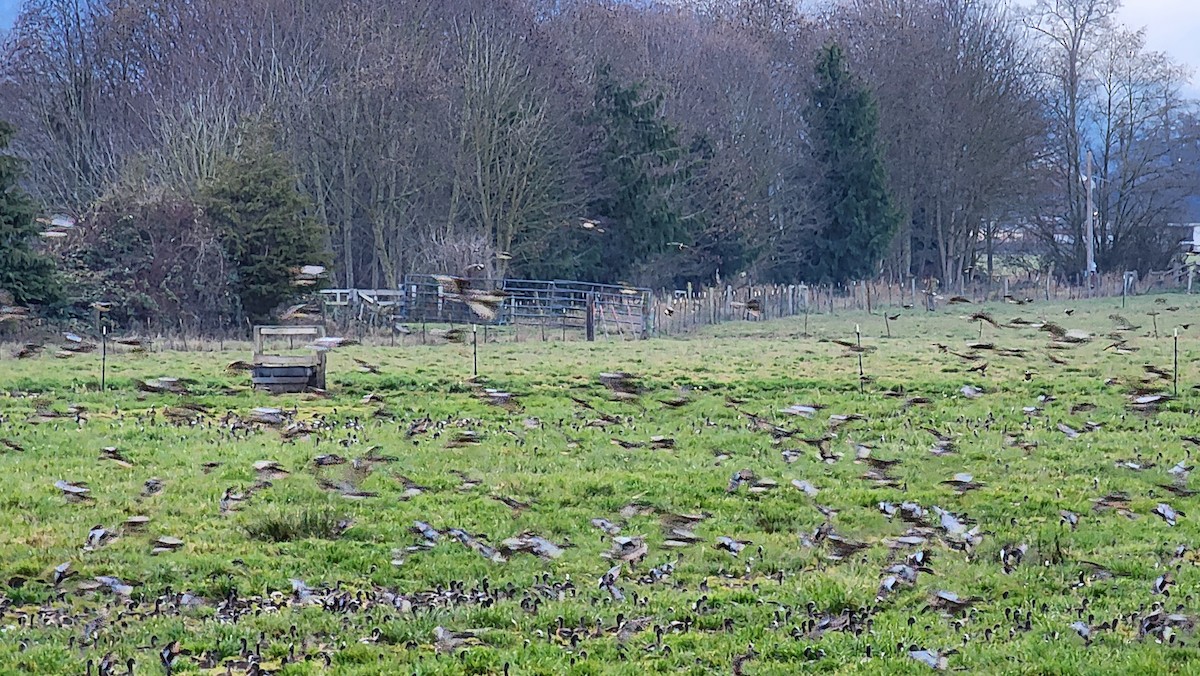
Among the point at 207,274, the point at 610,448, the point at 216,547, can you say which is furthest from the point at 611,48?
the point at 216,547

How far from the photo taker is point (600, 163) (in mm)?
40500

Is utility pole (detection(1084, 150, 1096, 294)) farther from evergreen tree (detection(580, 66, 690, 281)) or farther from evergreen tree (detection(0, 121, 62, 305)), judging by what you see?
evergreen tree (detection(0, 121, 62, 305))

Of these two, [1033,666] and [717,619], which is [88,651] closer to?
[717,619]

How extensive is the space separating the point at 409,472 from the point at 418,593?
3.12m

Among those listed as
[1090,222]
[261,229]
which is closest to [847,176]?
[1090,222]

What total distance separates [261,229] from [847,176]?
24.0 metres

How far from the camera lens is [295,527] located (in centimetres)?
755

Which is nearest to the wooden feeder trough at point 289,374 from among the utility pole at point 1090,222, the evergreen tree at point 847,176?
the evergreen tree at point 847,176

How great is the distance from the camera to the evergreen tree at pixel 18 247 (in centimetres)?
2316

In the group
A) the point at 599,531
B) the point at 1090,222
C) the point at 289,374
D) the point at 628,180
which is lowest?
the point at 599,531

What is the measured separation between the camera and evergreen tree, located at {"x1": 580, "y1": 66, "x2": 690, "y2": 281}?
40031mm

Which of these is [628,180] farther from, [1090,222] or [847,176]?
[1090,222]

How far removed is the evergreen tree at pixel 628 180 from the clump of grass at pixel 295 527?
105 ft

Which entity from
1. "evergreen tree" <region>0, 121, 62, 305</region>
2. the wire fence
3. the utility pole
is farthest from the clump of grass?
the utility pole
